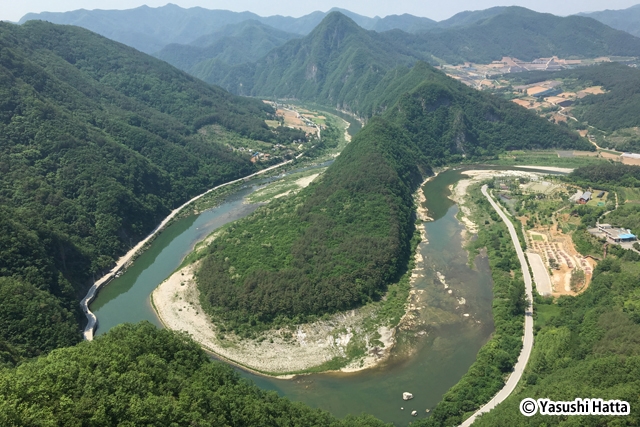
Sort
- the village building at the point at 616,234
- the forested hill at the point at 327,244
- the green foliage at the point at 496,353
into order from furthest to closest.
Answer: the village building at the point at 616,234
the forested hill at the point at 327,244
the green foliage at the point at 496,353

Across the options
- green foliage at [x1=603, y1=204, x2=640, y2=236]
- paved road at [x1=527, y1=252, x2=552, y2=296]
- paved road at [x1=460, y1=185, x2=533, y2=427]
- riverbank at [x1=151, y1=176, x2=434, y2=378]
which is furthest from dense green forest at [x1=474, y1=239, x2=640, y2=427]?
riverbank at [x1=151, y1=176, x2=434, y2=378]

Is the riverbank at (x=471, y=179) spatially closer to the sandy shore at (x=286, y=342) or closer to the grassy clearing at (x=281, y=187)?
the grassy clearing at (x=281, y=187)

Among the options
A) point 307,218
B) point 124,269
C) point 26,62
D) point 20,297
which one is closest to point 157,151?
point 26,62

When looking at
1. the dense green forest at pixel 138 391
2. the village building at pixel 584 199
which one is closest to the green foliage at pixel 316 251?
the dense green forest at pixel 138 391

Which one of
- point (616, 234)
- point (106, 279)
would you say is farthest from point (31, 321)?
point (616, 234)

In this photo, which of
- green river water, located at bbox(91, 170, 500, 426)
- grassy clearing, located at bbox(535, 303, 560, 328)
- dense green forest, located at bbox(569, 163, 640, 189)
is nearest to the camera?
green river water, located at bbox(91, 170, 500, 426)

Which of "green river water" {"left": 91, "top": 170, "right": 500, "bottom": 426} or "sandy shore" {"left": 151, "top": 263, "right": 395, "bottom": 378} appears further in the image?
"sandy shore" {"left": 151, "top": 263, "right": 395, "bottom": 378}

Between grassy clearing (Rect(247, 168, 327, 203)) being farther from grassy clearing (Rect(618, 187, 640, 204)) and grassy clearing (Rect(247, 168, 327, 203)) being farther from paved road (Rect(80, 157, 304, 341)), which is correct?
grassy clearing (Rect(618, 187, 640, 204))
